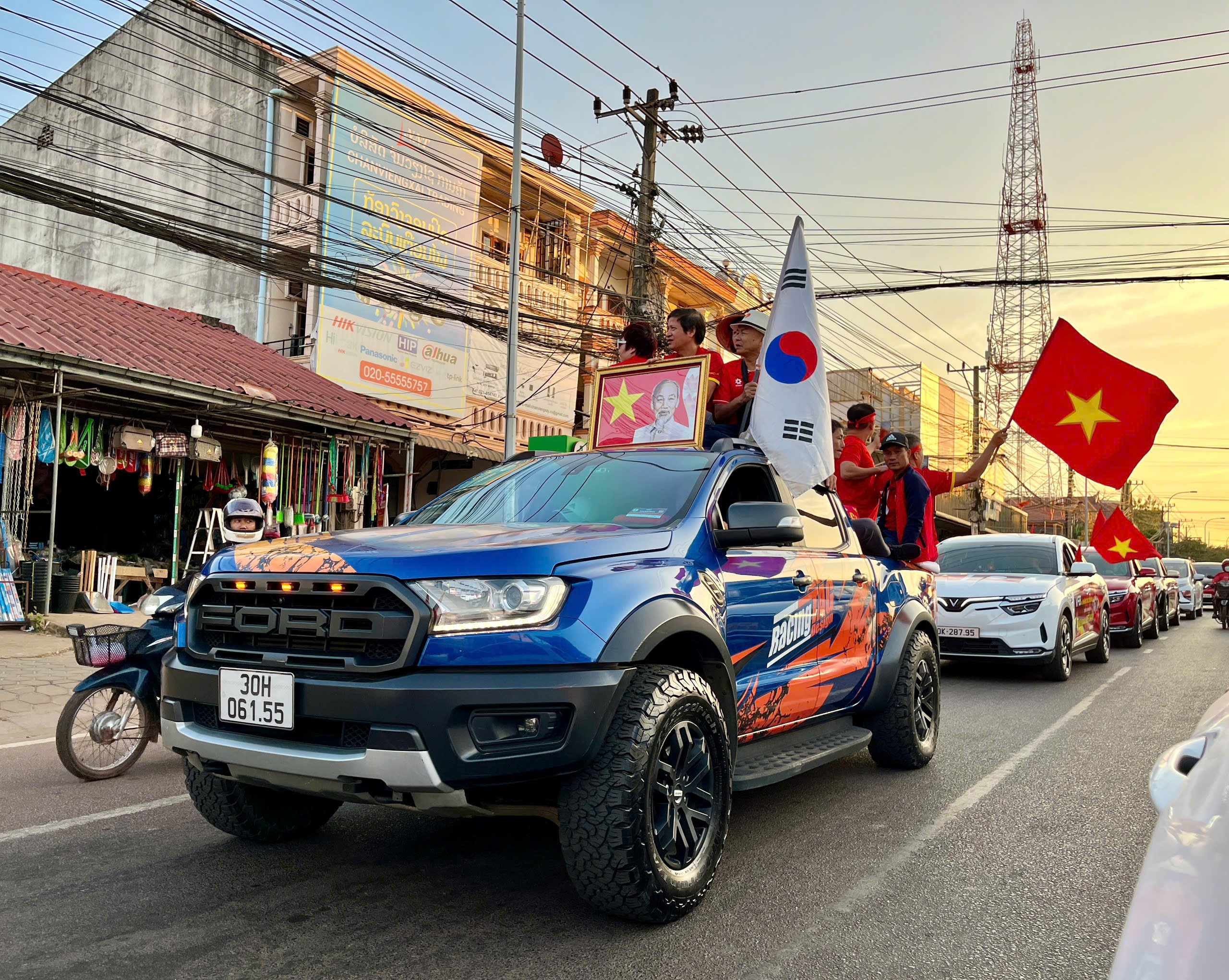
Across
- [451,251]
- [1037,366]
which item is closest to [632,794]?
[1037,366]

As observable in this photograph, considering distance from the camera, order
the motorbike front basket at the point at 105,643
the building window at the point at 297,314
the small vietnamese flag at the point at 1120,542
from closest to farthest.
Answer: the motorbike front basket at the point at 105,643 < the small vietnamese flag at the point at 1120,542 < the building window at the point at 297,314

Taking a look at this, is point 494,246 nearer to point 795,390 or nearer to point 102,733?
point 102,733

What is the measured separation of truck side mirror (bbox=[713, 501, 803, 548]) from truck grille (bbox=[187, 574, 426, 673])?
1.38m

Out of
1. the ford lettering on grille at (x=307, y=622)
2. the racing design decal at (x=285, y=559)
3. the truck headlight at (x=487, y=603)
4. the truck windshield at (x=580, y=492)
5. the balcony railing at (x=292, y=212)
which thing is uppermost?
the balcony railing at (x=292, y=212)

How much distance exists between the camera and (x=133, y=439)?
12703 millimetres

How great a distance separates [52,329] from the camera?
39.2 feet

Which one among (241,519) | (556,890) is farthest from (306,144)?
(556,890)

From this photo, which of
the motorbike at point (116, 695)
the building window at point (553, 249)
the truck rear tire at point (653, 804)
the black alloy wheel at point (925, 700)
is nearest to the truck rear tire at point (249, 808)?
the truck rear tire at point (653, 804)

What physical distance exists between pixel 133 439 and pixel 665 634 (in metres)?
11.6

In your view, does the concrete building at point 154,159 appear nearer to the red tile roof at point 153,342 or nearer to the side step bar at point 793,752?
the red tile roof at point 153,342

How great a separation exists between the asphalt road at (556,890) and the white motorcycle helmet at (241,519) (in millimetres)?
1433

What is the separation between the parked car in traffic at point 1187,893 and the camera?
1110mm

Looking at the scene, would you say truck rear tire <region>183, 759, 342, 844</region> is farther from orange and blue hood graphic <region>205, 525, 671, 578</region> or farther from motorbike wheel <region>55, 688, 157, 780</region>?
motorbike wheel <region>55, 688, 157, 780</region>

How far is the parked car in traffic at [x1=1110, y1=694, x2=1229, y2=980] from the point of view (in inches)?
43.7
